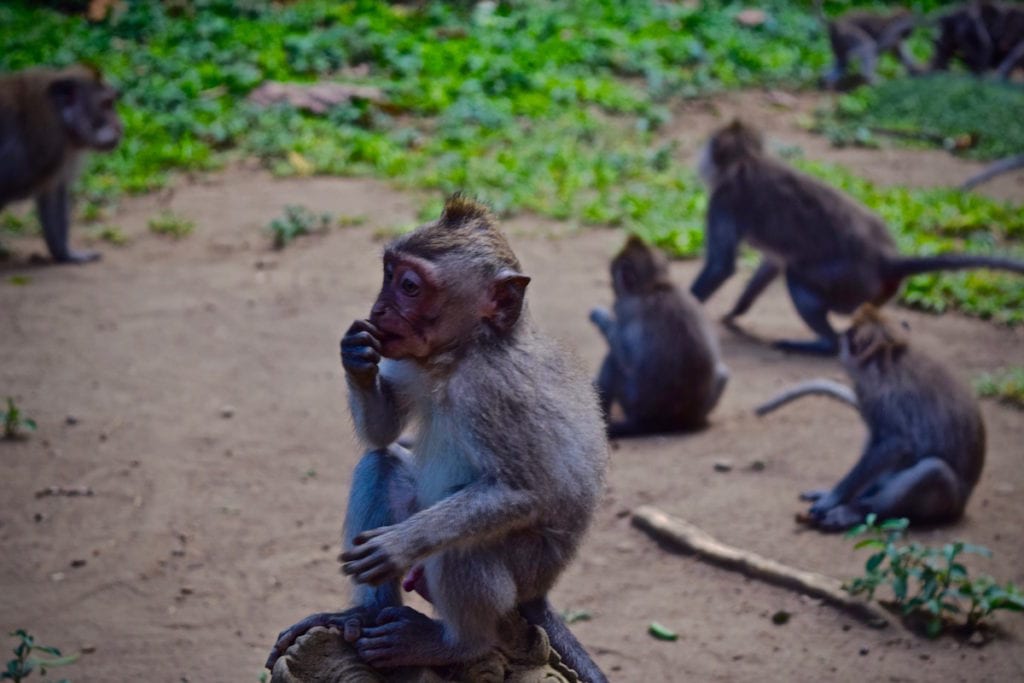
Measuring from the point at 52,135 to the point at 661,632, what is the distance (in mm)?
7458

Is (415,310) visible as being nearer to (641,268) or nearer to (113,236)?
(641,268)

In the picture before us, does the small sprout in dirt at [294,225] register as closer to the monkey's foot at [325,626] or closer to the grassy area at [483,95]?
the grassy area at [483,95]

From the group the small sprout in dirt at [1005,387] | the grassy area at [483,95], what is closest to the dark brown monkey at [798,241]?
the grassy area at [483,95]

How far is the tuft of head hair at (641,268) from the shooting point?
26.4 ft

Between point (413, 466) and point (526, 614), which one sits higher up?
point (413, 466)

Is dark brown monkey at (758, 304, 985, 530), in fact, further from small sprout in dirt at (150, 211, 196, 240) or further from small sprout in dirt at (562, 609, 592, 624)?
small sprout in dirt at (150, 211, 196, 240)

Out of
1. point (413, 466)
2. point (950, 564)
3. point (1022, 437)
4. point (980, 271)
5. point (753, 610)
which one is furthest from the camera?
point (980, 271)

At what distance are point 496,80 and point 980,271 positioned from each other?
661 cm

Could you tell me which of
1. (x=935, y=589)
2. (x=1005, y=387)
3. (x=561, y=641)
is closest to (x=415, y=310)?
(x=561, y=641)

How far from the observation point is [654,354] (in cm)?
787

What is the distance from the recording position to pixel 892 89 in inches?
648

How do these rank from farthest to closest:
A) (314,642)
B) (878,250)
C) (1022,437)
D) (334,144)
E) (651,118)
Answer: (651,118) < (334,144) < (878,250) < (1022,437) < (314,642)

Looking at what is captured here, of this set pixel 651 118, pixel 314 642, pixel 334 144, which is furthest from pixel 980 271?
pixel 314 642

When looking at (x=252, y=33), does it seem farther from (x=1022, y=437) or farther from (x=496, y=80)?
(x=1022, y=437)
